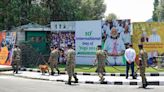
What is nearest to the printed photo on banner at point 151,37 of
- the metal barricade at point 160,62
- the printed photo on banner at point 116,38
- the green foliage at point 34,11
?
the printed photo on banner at point 116,38

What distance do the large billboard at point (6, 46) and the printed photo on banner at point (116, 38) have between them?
6908 mm

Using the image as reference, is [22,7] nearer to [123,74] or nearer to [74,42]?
[74,42]

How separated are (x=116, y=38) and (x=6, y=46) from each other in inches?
331

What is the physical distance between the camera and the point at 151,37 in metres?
30.1

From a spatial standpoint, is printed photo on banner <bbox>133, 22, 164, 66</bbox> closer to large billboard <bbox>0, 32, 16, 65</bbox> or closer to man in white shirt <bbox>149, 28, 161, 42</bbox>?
man in white shirt <bbox>149, 28, 161, 42</bbox>

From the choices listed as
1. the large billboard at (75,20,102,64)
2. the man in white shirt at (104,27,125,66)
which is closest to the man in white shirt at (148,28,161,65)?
the man in white shirt at (104,27,125,66)

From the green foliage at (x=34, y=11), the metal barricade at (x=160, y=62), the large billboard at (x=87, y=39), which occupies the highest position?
the green foliage at (x=34, y=11)

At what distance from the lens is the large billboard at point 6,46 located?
32250 mm

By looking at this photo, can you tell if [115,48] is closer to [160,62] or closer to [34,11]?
[160,62]

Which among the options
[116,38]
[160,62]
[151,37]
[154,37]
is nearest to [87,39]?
[116,38]

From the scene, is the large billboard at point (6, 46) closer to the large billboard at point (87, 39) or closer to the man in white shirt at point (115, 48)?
the large billboard at point (87, 39)

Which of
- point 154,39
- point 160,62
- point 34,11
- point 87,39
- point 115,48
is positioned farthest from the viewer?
point 34,11

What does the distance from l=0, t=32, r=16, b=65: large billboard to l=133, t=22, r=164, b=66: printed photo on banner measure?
932 centimetres

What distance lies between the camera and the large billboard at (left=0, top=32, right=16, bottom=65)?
106 feet
